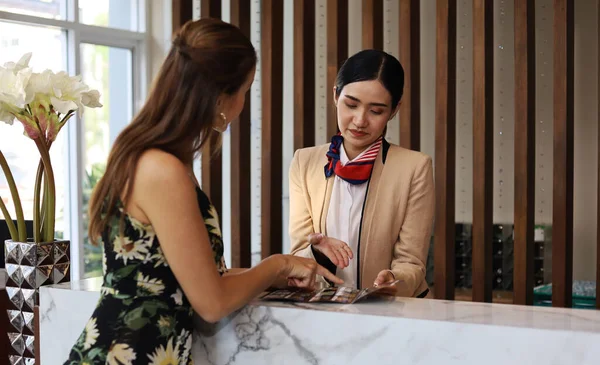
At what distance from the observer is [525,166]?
307 centimetres

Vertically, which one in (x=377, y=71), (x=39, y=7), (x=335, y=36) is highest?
(x=39, y=7)

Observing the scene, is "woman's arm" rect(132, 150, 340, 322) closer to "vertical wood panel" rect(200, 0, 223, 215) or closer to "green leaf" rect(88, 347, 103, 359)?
"green leaf" rect(88, 347, 103, 359)

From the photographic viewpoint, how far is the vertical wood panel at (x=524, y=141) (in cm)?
307

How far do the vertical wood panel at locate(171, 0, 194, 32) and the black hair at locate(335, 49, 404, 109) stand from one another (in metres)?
1.67

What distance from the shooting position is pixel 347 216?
2307 millimetres

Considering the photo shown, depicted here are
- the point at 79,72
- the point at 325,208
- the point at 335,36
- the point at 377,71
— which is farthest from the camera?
the point at 79,72

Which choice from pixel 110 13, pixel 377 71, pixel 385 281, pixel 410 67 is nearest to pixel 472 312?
pixel 385 281

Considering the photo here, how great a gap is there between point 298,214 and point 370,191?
0.24 metres

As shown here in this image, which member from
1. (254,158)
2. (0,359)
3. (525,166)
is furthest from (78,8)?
(525,166)

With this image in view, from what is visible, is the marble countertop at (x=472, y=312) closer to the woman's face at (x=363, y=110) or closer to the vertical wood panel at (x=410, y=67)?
the woman's face at (x=363, y=110)

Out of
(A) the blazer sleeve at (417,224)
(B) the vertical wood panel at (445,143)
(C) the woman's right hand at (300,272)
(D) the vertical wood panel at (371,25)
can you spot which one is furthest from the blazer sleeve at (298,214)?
(D) the vertical wood panel at (371,25)

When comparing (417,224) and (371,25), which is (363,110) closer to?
(417,224)

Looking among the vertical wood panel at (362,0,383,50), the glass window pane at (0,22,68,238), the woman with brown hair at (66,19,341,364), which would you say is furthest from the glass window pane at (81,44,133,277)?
the woman with brown hair at (66,19,341,364)

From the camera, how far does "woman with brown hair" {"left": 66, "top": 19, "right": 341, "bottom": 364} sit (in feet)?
4.67
